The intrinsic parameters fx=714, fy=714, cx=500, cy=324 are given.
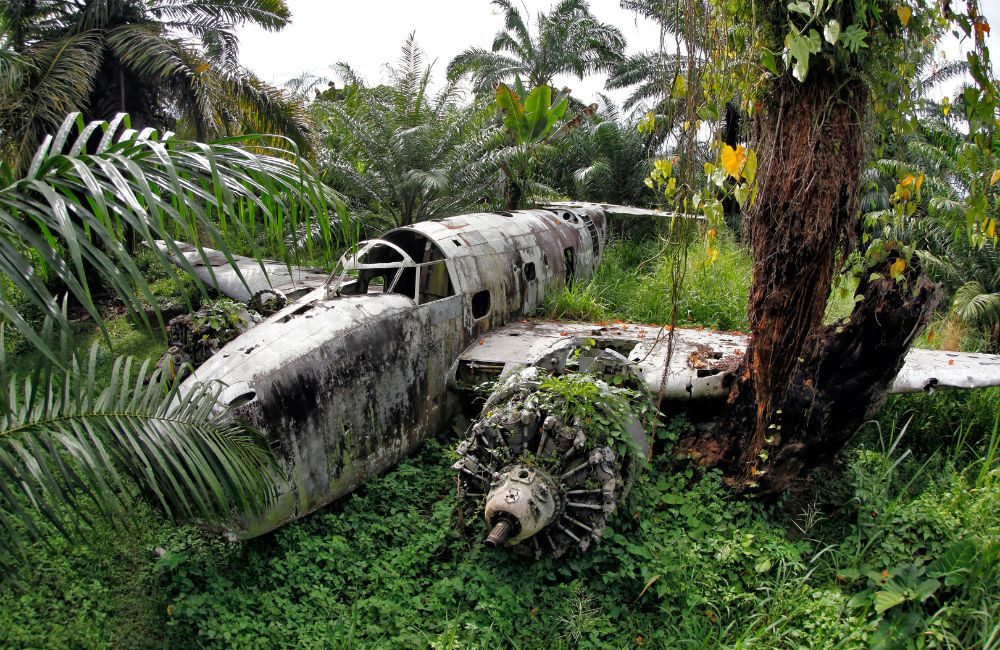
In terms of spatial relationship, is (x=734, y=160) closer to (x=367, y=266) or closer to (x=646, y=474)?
(x=646, y=474)

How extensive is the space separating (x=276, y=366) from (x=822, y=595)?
543 centimetres

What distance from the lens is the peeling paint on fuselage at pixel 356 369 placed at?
6.91 meters

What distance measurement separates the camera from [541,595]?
658 cm

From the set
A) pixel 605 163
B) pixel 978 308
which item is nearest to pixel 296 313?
pixel 978 308

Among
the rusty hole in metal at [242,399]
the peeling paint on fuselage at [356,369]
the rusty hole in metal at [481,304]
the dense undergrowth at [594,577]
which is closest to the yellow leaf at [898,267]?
the dense undergrowth at [594,577]

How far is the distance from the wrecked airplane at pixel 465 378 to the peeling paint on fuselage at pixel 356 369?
0.06ft

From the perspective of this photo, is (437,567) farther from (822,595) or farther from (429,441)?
(822,595)

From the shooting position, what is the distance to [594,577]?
6.82 meters

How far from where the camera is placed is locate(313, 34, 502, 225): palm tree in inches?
675

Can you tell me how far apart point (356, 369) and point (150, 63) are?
9.44m

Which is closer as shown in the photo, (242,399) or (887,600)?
(887,600)

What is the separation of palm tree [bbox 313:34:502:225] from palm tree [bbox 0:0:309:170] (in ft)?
8.77

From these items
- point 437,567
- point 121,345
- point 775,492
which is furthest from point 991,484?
point 121,345

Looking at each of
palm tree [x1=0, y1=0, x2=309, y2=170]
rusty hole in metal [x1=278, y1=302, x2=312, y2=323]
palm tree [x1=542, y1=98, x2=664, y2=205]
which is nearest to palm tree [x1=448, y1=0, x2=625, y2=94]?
palm tree [x1=542, y1=98, x2=664, y2=205]
